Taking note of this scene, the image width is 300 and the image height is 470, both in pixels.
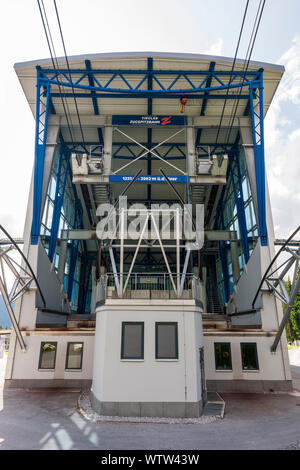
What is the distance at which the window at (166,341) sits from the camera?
11633mm

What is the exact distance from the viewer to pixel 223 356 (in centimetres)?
1683

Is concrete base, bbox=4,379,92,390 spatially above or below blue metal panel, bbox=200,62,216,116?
below

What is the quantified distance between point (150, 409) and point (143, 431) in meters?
1.51

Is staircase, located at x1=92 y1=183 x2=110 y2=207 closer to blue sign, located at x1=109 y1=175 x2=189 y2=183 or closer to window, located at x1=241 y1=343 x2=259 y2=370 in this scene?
blue sign, located at x1=109 y1=175 x2=189 y2=183

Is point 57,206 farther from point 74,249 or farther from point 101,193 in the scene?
point 74,249

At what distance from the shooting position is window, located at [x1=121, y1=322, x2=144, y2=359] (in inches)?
459

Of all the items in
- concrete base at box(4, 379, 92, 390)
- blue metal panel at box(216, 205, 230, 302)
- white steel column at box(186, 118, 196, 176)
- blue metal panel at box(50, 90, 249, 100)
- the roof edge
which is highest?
the roof edge

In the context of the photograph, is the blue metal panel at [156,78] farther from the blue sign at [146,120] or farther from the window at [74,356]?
the window at [74,356]

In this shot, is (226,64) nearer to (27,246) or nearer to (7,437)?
(27,246)

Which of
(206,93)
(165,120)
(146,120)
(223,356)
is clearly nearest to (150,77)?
(146,120)

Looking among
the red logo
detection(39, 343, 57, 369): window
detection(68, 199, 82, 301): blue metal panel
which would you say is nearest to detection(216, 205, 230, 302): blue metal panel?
the red logo

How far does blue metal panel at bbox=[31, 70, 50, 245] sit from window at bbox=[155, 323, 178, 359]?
11.9 meters

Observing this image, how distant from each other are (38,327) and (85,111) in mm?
17360
